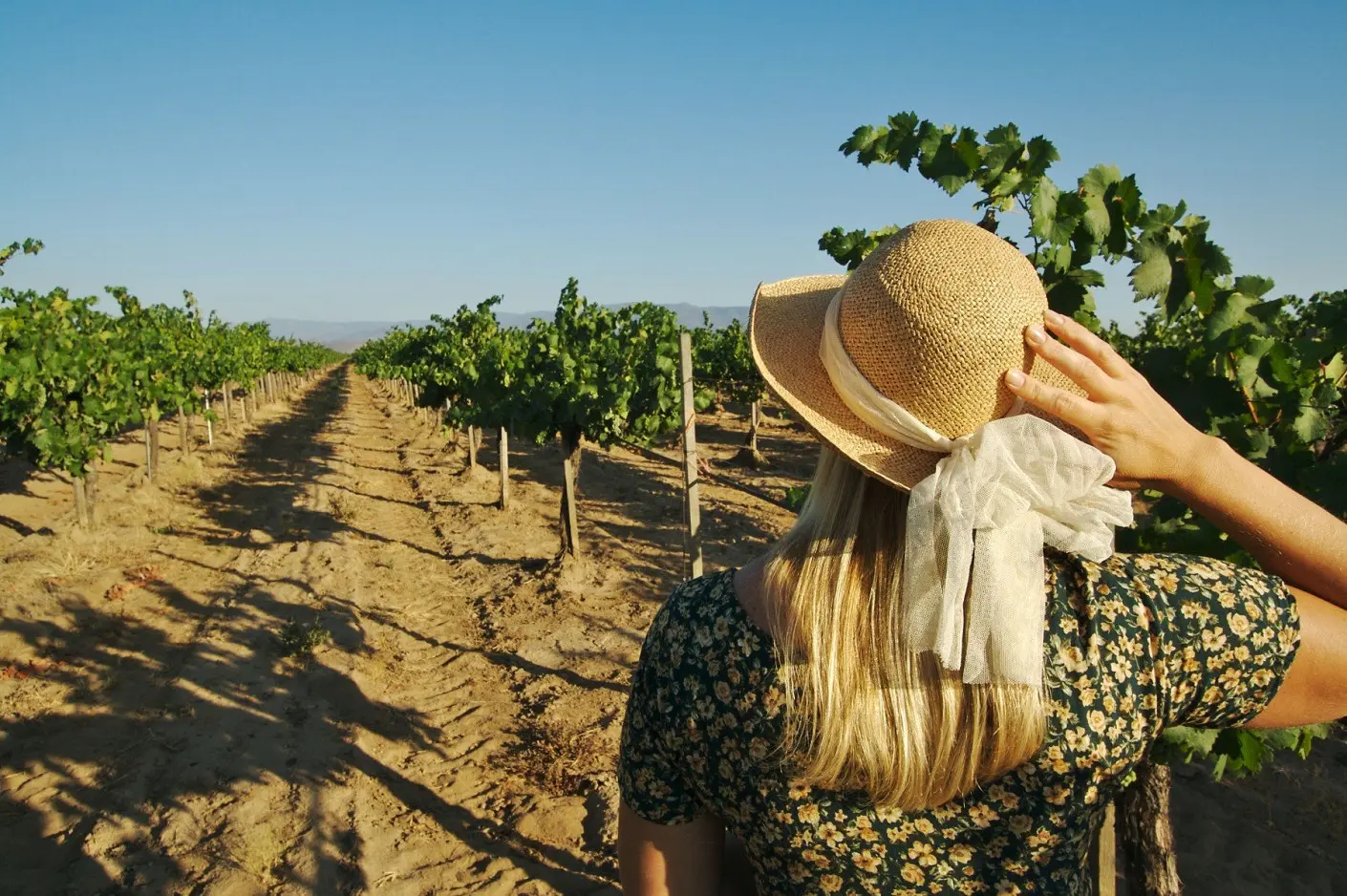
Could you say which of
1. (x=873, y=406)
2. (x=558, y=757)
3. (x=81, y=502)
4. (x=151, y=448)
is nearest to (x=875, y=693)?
(x=873, y=406)

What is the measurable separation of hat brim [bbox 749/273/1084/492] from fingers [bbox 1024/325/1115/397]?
4 centimetres

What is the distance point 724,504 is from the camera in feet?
45.7

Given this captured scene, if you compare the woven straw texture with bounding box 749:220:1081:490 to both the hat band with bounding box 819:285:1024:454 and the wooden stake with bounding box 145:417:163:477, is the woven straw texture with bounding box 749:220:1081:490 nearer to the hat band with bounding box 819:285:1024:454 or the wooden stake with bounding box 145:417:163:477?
the hat band with bounding box 819:285:1024:454

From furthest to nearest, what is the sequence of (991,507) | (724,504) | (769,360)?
(724,504) → (769,360) → (991,507)

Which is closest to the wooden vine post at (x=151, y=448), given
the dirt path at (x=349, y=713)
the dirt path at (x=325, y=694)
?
the dirt path at (x=325, y=694)

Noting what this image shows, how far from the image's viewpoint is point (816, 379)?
1.21 metres

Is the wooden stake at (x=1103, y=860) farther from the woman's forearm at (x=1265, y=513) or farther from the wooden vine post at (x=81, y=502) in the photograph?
the wooden vine post at (x=81, y=502)

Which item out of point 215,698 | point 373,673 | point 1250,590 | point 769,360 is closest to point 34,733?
point 215,698

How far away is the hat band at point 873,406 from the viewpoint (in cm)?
106

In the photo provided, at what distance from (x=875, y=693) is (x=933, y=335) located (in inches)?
18.5

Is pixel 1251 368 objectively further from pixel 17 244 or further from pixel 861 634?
pixel 17 244

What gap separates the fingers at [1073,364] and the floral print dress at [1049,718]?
28cm

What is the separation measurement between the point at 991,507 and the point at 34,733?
7.77 meters

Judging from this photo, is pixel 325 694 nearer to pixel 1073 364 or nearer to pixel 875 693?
pixel 875 693
